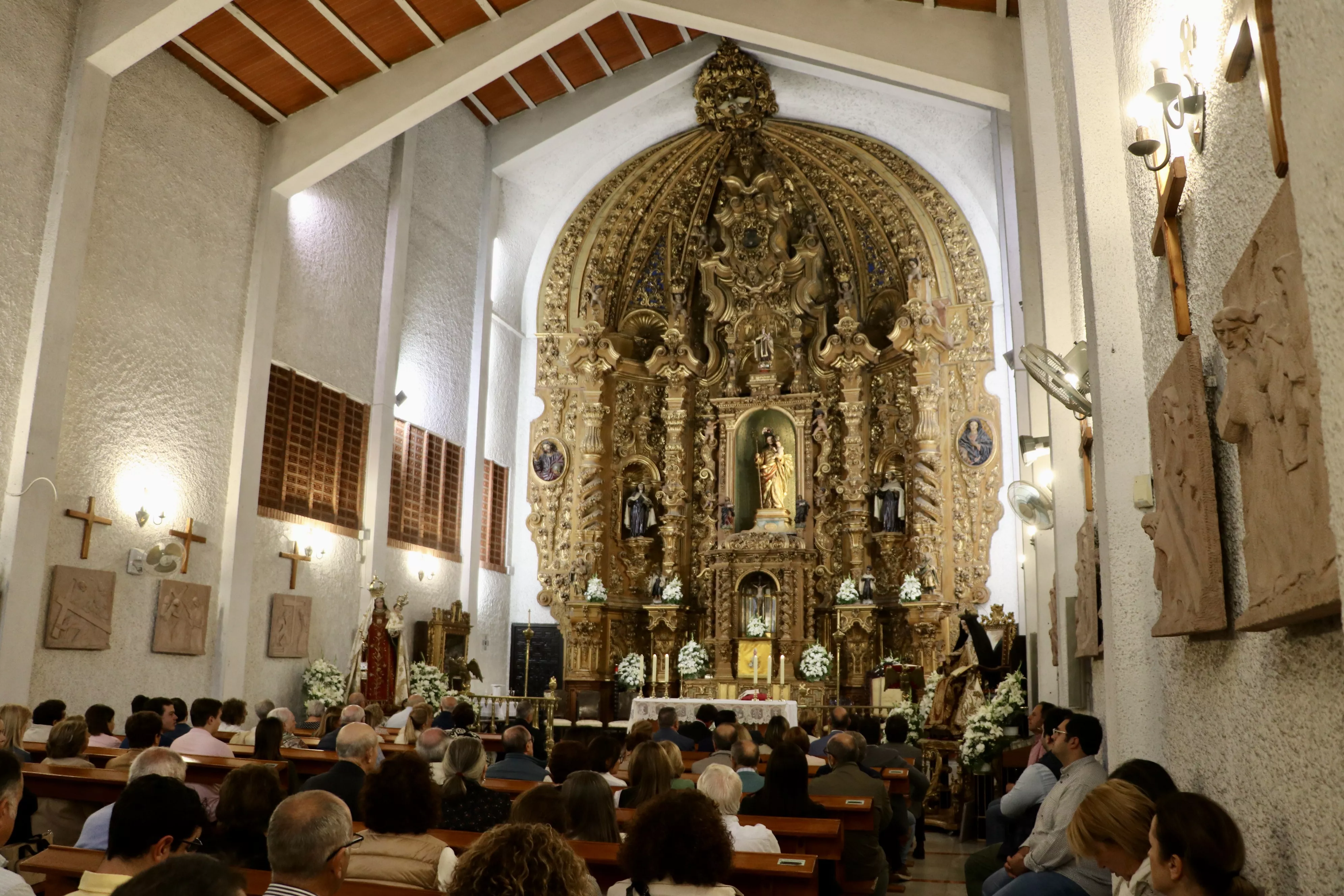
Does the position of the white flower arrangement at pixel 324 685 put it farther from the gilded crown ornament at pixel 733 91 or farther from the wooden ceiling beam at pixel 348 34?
the gilded crown ornament at pixel 733 91

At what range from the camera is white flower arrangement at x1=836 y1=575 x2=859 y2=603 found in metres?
16.7

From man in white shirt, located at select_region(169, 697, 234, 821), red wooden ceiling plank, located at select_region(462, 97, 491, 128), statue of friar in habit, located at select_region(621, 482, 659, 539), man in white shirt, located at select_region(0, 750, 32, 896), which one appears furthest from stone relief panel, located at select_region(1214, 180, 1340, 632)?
statue of friar in habit, located at select_region(621, 482, 659, 539)

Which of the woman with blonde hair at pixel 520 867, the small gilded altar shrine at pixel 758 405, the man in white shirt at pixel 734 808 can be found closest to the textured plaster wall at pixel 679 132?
the small gilded altar shrine at pixel 758 405

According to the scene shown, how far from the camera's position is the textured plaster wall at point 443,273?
15844mm

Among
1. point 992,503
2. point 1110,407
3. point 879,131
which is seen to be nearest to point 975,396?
point 992,503

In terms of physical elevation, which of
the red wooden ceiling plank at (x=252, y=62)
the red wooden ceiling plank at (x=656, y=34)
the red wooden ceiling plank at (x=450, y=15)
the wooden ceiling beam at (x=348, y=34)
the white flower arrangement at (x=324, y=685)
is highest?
the red wooden ceiling plank at (x=656, y=34)

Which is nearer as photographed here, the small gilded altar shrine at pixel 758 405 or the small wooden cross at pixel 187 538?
the small wooden cross at pixel 187 538

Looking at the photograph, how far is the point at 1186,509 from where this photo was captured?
11.2 ft

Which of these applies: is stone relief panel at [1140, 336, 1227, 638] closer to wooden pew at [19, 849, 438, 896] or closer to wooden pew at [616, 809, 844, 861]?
wooden pew at [616, 809, 844, 861]

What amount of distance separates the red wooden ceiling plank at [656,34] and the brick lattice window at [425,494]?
6483 mm

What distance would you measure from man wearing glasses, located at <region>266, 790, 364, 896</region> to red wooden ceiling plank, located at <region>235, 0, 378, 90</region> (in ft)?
35.7

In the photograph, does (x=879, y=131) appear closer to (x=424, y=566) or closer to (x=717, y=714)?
(x=424, y=566)

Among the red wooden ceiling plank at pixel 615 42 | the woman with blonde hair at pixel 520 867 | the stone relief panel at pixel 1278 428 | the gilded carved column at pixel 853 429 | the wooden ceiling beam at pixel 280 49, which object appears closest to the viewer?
the stone relief panel at pixel 1278 428

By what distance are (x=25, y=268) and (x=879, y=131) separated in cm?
1161
